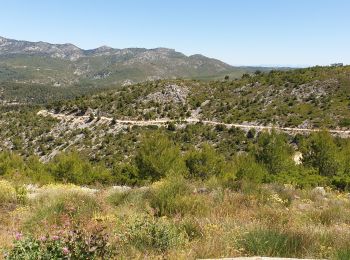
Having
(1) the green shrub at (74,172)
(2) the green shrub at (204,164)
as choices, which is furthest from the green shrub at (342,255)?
(1) the green shrub at (74,172)

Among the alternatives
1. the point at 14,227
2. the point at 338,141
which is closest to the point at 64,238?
the point at 14,227

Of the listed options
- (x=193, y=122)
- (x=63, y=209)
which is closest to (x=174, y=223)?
(x=63, y=209)

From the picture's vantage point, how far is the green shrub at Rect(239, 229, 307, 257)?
717 cm

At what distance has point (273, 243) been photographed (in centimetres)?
733

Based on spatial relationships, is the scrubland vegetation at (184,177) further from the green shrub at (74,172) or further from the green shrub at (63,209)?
the green shrub at (74,172)

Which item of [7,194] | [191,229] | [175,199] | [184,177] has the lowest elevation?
[184,177]

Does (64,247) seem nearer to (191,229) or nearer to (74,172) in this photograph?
(191,229)

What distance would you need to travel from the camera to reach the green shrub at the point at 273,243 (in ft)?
23.5

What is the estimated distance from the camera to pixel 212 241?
736 centimetres

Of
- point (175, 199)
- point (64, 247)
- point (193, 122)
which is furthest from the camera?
point (193, 122)

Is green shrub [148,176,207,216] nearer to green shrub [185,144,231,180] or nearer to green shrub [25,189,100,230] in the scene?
green shrub [25,189,100,230]

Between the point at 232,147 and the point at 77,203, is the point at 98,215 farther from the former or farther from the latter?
the point at 232,147

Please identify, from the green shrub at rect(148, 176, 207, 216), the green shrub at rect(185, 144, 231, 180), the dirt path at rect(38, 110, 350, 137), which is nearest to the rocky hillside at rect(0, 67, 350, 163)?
the dirt path at rect(38, 110, 350, 137)

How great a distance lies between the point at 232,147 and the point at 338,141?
711 inches
